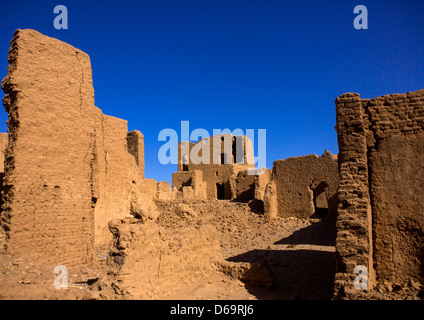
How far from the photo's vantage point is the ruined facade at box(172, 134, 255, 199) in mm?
21641

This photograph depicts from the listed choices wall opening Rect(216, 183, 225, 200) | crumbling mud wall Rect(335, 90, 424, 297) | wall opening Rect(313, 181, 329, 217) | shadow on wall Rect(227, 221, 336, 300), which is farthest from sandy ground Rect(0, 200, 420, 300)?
wall opening Rect(216, 183, 225, 200)

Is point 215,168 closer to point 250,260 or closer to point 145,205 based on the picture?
point 250,260

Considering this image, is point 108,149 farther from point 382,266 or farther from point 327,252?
point 382,266

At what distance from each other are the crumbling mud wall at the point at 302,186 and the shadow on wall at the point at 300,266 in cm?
253

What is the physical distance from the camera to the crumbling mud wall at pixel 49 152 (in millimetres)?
7195

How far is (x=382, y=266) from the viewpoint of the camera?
546cm

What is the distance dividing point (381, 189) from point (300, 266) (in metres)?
3.72

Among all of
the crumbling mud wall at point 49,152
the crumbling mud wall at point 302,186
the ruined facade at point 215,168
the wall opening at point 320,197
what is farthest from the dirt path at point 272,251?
the ruined facade at point 215,168

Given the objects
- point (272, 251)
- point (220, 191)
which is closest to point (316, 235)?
point (272, 251)

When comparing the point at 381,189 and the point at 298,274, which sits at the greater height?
the point at 381,189

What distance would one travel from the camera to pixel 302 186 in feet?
49.0

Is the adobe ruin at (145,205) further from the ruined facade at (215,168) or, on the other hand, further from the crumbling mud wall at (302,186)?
the ruined facade at (215,168)
